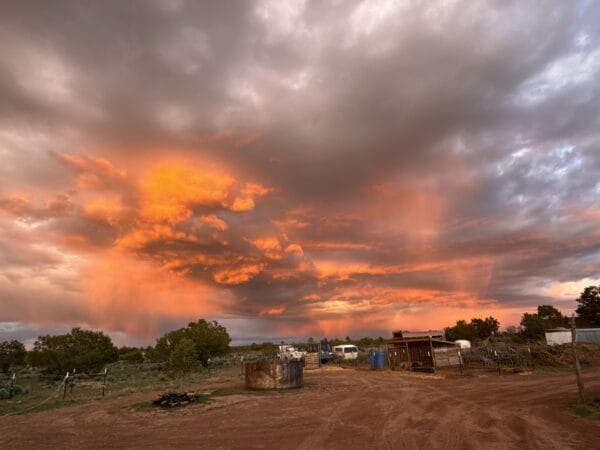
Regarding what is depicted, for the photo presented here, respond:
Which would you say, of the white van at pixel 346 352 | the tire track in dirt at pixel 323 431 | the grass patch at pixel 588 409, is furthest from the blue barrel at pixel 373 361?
the grass patch at pixel 588 409

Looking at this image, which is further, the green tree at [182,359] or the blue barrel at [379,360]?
the blue barrel at [379,360]

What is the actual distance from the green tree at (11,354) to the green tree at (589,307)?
117 meters

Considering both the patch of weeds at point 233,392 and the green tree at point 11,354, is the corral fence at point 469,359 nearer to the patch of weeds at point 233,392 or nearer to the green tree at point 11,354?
the patch of weeds at point 233,392

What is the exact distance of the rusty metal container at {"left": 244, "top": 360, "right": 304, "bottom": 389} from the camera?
2773 centimetres

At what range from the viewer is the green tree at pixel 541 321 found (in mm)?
69812

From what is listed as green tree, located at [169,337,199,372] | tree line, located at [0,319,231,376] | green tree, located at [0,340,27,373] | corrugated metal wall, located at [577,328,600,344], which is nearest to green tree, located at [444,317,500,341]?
corrugated metal wall, located at [577,328,600,344]

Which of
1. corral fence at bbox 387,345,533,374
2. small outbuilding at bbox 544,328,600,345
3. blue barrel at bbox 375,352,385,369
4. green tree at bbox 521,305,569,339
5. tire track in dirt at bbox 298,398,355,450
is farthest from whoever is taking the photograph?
green tree at bbox 521,305,569,339

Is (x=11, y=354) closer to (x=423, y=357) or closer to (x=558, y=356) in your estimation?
(x=423, y=357)

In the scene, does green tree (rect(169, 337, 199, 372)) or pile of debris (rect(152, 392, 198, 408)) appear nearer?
pile of debris (rect(152, 392, 198, 408))

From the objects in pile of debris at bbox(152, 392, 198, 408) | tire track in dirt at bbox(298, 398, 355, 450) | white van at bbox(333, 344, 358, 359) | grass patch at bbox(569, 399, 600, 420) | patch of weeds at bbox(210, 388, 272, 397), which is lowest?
grass patch at bbox(569, 399, 600, 420)

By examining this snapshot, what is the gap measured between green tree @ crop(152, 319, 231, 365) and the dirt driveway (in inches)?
1542

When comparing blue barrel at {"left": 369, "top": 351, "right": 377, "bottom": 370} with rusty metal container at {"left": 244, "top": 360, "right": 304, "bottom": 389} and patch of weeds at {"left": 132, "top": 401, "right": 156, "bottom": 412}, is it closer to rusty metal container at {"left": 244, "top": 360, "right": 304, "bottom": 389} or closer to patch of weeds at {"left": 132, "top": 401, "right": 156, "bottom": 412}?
rusty metal container at {"left": 244, "top": 360, "right": 304, "bottom": 389}

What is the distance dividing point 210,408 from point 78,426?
243 inches

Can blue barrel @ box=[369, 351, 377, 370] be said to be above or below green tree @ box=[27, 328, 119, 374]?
below
